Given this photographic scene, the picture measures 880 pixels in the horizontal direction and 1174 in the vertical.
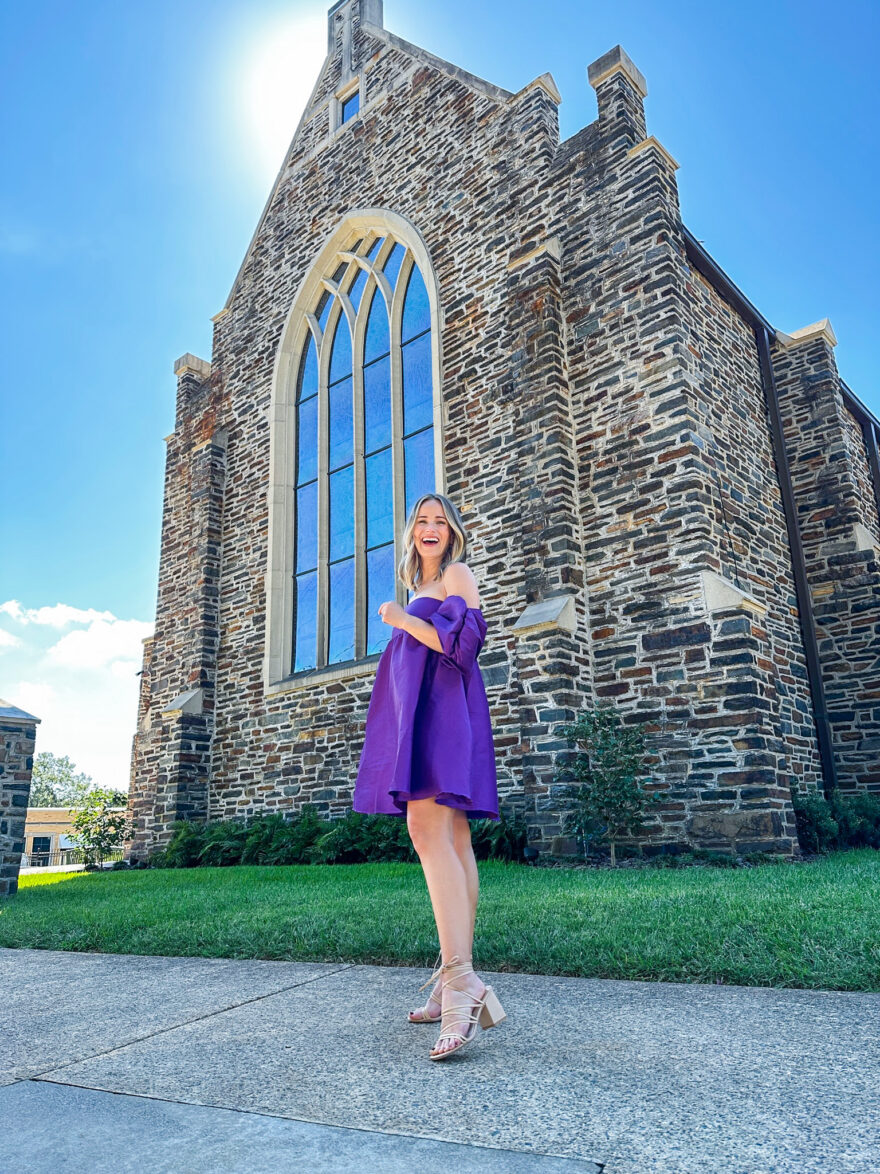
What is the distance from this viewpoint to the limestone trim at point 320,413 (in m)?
11.5

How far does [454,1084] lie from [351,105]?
1564cm

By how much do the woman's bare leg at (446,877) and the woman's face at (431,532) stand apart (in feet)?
3.19

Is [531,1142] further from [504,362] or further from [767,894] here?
[504,362]

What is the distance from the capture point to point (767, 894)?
4469 millimetres

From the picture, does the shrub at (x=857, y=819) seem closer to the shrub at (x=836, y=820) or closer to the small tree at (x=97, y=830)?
the shrub at (x=836, y=820)

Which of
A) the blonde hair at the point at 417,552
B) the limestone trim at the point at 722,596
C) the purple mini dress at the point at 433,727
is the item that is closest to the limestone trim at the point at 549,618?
the limestone trim at the point at 722,596

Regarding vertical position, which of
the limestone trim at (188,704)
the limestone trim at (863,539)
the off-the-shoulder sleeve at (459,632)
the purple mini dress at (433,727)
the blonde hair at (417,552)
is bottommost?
the purple mini dress at (433,727)

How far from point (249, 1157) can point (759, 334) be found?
12233 mm

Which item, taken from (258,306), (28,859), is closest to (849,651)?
(258,306)

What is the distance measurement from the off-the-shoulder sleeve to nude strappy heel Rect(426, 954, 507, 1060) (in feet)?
3.13

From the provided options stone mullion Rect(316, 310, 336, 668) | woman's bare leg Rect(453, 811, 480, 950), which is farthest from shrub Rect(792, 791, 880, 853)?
stone mullion Rect(316, 310, 336, 668)

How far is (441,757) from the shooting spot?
8.91 feet

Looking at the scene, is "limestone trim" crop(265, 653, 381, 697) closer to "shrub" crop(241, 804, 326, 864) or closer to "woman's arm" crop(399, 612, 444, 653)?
"shrub" crop(241, 804, 326, 864)

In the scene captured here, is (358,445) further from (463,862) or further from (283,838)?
(463,862)
